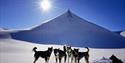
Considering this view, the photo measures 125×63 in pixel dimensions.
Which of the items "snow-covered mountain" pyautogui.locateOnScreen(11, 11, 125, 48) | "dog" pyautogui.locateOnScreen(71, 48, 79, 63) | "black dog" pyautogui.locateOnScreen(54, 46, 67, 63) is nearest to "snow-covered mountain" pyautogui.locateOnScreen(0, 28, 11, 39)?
"snow-covered mountain" pyautogui.locateOnScreen(11, 11, 125, 48)

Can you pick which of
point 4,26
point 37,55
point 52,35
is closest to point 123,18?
point 52,35

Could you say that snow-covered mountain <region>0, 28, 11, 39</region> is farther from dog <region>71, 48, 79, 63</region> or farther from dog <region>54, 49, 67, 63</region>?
dog <region>71, 48, 79, 63</region>

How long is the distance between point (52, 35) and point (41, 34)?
13cm

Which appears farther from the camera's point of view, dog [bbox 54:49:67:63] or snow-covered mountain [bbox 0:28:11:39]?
snow-covered mountain [bbox 0:28:11:39]

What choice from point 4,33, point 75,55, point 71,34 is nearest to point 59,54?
point 75,55

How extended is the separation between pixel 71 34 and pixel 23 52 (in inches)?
24.4

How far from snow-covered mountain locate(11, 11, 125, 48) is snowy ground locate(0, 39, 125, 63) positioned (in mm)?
83

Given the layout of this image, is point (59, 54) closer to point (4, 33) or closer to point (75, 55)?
point (75, 55)

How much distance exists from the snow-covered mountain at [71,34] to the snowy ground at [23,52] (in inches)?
3.3

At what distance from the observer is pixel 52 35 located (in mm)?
4477

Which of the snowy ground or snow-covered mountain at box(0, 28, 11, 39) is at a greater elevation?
snow-covered mountain at box(0, 28, 11, 39)

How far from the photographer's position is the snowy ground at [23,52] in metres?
4.29

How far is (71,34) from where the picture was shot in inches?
179

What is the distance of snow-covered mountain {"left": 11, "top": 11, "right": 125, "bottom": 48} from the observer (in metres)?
4.48
